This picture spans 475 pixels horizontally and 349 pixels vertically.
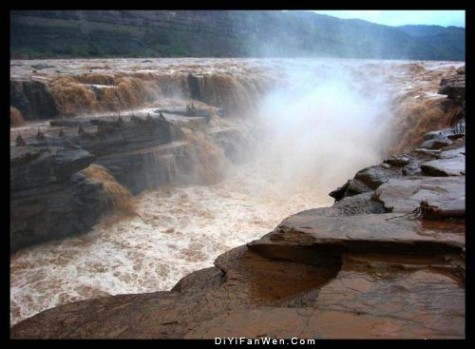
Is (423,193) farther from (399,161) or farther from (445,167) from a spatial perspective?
(399,161)

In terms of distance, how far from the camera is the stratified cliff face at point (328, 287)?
2.44m

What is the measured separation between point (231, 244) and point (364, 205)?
199 inches

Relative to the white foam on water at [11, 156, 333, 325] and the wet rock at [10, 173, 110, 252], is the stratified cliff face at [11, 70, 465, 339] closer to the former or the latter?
the white foam on water at [11, 156, 333, 325]

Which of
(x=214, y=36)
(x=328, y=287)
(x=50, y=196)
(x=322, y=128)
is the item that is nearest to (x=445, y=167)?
(x=328, y=287)

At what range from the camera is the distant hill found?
1334 inches

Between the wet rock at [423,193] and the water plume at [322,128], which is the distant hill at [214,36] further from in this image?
the wet rock at [423,193]

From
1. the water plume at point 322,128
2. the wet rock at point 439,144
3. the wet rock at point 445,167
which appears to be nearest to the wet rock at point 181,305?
the wet rock at point 445,167

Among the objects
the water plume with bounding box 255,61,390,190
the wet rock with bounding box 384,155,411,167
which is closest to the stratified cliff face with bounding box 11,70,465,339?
the wet rock with bounding box 384,155,411,167

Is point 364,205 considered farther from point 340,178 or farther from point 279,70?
point 279,70

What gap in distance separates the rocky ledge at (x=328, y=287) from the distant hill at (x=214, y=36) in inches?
942

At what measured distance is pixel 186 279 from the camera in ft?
13.1

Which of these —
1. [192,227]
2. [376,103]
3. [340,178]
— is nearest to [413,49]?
[376,103]

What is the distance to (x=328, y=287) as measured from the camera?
9.33 ft

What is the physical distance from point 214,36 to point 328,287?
172 feet
